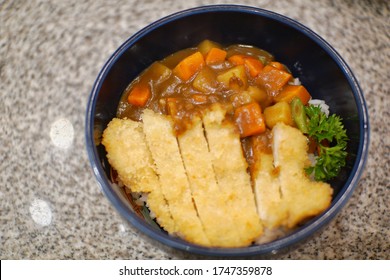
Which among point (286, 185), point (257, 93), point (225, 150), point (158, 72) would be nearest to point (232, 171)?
point (225, 150)

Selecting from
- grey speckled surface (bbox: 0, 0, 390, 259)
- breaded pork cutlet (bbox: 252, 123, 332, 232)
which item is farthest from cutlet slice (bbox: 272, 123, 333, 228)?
grey speckled surface (bbox: 0, 0, 390, 259)

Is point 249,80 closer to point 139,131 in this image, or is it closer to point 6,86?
point 139,131

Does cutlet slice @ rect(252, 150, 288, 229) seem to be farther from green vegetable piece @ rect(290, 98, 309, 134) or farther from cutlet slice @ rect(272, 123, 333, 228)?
green vegetable piece @ rect(290, 98, 309, 134)

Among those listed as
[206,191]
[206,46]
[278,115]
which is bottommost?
[206,191]

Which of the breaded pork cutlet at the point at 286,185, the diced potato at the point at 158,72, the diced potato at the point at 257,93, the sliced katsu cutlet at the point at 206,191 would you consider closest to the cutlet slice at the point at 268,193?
the breaded pork cutlet at the point at 286,185

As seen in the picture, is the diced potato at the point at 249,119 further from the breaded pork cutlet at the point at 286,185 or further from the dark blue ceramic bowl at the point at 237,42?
the dark blue ceramic bowl at the point at 237,42

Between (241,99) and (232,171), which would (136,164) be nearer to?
(232,171)
